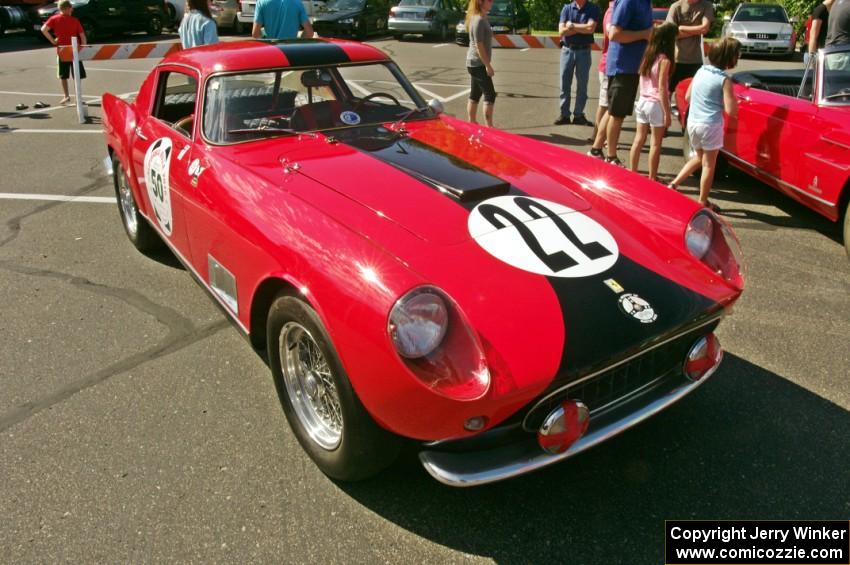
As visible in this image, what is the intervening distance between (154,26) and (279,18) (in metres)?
15.3

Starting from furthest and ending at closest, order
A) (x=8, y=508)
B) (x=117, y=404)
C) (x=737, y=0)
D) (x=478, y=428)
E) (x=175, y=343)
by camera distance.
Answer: (x=737, y=0), (x=175, y=343), (x=117, y=404), (x=8, y=508), (x=478, y=428)

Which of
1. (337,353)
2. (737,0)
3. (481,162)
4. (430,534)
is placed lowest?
(430,534)

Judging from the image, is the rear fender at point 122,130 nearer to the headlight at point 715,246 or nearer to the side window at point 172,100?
the side window at point 172,100

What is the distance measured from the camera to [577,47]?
8.20m

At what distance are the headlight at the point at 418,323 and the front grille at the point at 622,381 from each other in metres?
0.40

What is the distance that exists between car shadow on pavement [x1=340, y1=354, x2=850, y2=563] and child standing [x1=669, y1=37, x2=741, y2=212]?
9.12 feet

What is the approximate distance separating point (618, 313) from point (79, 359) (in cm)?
269

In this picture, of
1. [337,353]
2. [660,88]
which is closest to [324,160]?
[337,353]

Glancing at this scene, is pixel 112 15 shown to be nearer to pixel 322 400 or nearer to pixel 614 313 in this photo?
pixel 322 400

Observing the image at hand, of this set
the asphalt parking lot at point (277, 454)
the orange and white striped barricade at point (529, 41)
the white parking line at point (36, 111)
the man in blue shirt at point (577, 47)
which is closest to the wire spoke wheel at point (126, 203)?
the asphalt parking lot at point (277, 454)

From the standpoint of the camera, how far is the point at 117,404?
3.06 meters

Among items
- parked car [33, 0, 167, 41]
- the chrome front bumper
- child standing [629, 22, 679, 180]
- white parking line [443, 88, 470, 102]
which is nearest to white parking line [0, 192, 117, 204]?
child standing [629, 22, 679, 180]

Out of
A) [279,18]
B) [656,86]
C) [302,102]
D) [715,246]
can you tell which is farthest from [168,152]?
[656,86]

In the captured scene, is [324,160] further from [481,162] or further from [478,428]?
[478,428]
